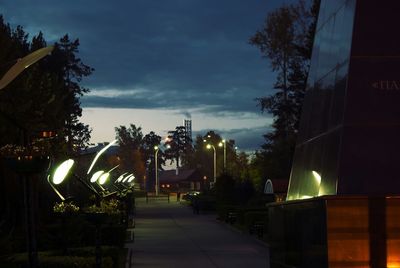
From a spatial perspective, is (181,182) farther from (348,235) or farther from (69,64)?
(348,235)

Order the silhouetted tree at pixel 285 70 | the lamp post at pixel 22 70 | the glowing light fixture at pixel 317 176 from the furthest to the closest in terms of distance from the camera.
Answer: the silhouetted tree at pixel 285 70 → the glowing light fixture at pixel 317 176 → the lamp post at pixel 22 70

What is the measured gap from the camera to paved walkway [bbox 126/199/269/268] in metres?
24.1

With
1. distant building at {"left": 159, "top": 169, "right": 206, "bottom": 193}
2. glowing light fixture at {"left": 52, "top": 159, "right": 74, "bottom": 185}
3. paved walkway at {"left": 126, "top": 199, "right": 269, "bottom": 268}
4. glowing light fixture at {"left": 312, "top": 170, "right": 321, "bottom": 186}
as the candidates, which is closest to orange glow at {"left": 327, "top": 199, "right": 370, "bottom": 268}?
glowing light fixture at {"left": 312, "top": 170, "right": 321, "bottom": 186}

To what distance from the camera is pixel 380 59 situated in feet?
39.2

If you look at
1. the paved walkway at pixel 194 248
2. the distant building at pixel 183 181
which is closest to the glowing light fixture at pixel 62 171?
the paved walkway at pixel 194 248

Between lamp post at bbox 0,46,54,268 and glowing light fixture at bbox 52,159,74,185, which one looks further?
glowing light fixture at bbox 52,159,74,185

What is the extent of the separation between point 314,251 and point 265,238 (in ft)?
71.2

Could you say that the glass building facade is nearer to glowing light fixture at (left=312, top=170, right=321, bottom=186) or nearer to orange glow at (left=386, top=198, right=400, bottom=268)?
glowing light fixture at (left=312, top=170, right=321, bottom=186)

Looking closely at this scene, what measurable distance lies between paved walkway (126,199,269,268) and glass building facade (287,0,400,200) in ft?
35.8

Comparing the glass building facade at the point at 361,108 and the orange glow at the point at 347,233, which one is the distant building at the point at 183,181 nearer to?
the glass building facade at the point at 361,108

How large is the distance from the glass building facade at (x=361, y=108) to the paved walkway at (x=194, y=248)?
1092 cm

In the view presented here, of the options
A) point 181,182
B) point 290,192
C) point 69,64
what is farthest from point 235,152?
point 290,192

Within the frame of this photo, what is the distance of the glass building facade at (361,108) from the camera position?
37.3ft

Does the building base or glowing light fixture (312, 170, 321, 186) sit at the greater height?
glowing light fixture (312, 170, 321, 186)
